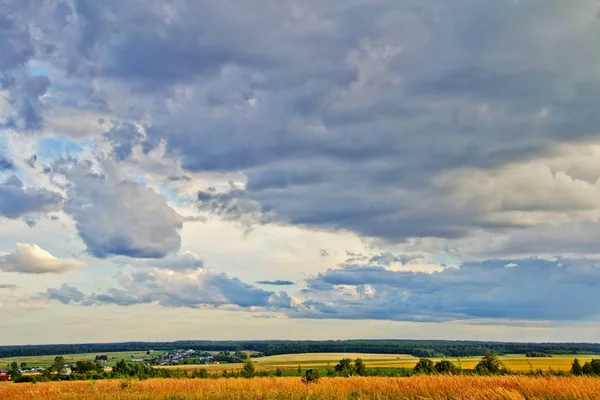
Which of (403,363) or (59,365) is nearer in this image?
(59,365)

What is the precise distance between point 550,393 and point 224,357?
174268 millimetres

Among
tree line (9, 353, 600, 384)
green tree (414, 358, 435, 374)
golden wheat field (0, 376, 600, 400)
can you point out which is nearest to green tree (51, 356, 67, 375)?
tree line (9, 353, 600, 384)

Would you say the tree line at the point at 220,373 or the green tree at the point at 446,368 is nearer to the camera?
the green tree at the point at 446,368

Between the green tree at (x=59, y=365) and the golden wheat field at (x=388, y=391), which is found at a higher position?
the golden wheat field at (x=388, y=391)

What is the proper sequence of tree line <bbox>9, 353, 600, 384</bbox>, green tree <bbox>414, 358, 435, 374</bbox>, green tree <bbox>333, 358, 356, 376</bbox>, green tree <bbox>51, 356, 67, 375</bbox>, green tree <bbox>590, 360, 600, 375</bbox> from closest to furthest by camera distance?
green tree <bbox>414, 358, 435, 374</bbox> < tree line <bbox>9, 353, 600, 384</bbox> < green tree <bbox>590, 360, 600, 375</bbox> < green tree <bbox>51, 356, 67, 375</bbox> < green tree <bbox>333, 358, 356, 376</bbox>

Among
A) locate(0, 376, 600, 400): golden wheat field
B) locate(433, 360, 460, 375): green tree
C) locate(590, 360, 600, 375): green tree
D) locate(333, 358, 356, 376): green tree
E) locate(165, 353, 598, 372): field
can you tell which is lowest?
locate(165, 353, 598, 372): field

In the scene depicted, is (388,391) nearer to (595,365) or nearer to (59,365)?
(595,365)

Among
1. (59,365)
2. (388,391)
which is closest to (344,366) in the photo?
(59,365)

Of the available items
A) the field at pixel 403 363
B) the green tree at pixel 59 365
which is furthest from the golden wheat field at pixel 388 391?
the field at pixel 403 363

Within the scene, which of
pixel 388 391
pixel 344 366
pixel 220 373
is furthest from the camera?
pixel 344 366

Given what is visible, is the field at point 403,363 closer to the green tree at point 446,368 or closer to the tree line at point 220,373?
the tree line at point 220,373

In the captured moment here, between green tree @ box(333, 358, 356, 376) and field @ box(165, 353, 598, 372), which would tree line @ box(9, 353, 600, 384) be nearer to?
green tree @ box(333, 358, 356, 376)

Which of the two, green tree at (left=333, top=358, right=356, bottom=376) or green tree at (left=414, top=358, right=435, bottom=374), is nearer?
green tree at (left=414, top=358, right=435, bottom=374)

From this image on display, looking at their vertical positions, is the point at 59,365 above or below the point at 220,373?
above
